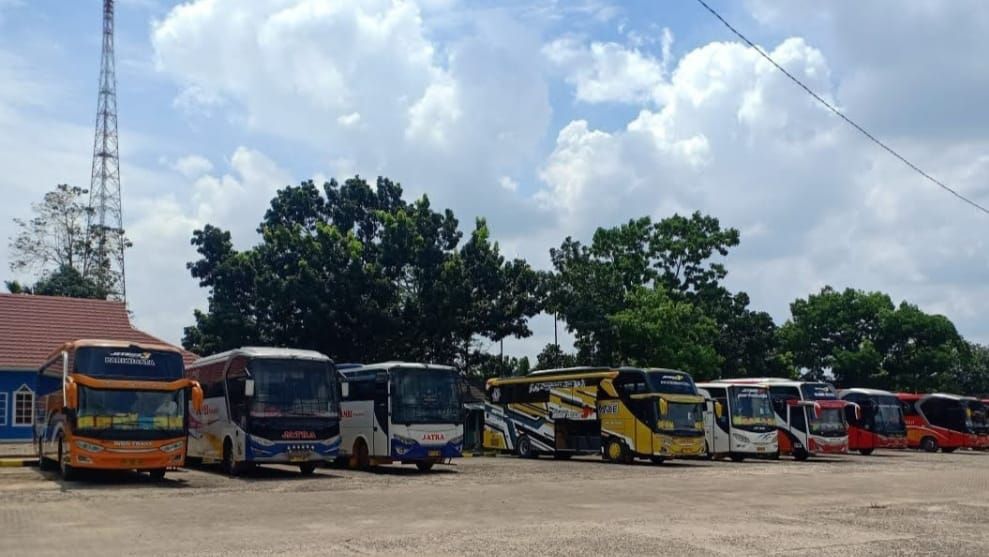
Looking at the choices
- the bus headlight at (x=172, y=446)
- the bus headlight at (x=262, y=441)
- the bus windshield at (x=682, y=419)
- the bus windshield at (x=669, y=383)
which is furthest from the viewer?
the bus windshield at (x=669, y=383)

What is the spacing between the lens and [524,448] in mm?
33875

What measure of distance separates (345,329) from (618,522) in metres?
27.9

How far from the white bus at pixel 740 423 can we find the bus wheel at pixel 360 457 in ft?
39.0

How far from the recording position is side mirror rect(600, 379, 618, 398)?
30.4 meters

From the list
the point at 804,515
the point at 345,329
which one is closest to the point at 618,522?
the point at 804,515

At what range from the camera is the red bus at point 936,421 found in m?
43.4

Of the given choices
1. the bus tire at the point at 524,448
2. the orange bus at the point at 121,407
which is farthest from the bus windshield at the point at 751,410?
the orange bus at the point at 121,407

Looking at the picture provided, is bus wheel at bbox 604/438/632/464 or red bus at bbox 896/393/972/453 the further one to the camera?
red bus at bbox 896/393/972/453

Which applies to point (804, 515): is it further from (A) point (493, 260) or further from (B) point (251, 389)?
(A) point (493, 260)

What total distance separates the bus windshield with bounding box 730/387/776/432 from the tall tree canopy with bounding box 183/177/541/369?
1287 centimetres

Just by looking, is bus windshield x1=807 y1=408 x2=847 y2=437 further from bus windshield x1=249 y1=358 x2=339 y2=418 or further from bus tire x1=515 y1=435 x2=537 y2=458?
bus windshield x1=249 y1=358 x2=339 y2=418

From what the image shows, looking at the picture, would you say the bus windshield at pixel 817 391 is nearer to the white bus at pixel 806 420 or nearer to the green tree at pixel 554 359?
the white bus at pixel 806 420

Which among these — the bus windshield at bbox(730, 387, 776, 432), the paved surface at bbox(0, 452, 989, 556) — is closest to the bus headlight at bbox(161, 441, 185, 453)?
the paved surface at bbox(0, 452, 989, 556)

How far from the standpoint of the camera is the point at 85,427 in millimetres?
19578
